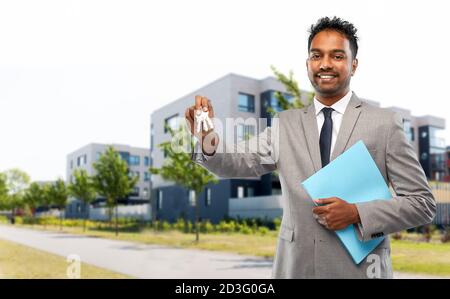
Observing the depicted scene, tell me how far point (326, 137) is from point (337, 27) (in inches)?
16.8

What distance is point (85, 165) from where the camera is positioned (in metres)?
66.8

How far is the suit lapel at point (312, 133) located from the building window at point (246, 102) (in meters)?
34.1

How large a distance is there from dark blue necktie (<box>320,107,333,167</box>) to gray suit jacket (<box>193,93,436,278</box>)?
0.9 inches

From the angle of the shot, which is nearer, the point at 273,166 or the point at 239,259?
the point at 273,166

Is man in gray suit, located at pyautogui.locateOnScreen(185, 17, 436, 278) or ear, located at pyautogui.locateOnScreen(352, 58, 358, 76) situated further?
ear, located at pyautogui.locateOnScreen(352, 58, 358, 76)

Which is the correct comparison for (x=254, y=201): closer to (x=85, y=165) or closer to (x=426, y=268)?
(x=426, y=268)

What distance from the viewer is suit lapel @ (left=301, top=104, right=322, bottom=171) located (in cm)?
180

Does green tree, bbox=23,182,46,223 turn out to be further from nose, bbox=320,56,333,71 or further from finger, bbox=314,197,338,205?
finger, bbox=314,197,338,205

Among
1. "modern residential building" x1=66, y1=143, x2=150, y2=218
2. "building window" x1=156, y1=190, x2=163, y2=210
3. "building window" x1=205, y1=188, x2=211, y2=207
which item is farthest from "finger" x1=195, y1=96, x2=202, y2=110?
"modern residential building" x1=66, y1=143, x2=150, y2=218

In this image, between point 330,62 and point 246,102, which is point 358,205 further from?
point 246,102

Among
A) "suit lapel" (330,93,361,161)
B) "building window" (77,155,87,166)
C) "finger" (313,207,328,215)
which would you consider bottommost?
"finger" (313,207,328,215)

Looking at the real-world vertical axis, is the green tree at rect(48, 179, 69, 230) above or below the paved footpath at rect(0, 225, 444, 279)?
above

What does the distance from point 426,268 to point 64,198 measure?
39229 mm
